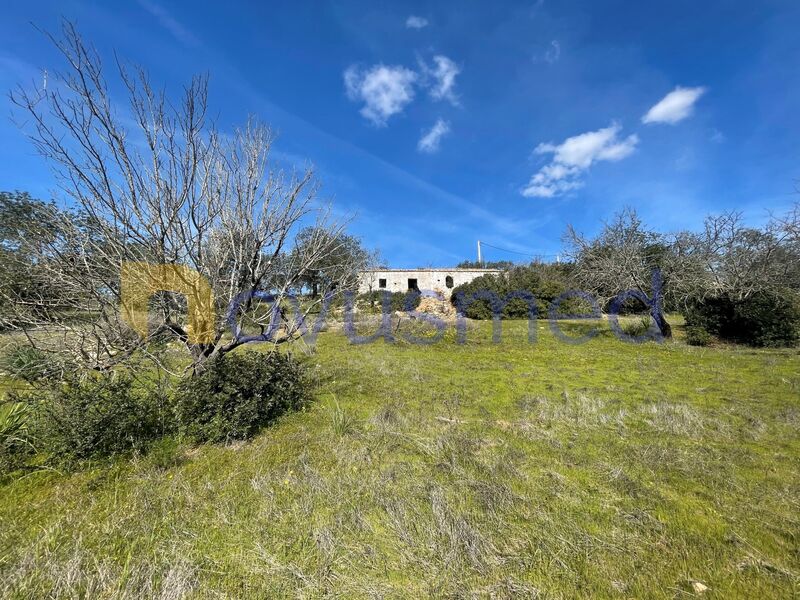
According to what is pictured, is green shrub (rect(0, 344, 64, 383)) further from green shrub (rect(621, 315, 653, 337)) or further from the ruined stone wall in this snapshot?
the ruined stone wall

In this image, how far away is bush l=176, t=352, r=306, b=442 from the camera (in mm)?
3926

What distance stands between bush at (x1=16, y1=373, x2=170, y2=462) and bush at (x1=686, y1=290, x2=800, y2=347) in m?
16.2

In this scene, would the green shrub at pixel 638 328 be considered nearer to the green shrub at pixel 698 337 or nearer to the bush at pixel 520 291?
the green shrub at pixel 698 337

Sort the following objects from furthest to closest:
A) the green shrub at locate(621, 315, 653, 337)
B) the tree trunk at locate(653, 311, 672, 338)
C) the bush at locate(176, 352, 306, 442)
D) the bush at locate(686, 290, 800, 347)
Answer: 1. the green shrub at locate(621, 315, 653, 337)
2. the tree trunk at locate(653, 311, 672, 338)
3. the bush at locate(686, 290, 800, 347)
4. the bush at locate(176, 352, 306, 442)

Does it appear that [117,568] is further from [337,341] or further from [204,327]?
[337,341]

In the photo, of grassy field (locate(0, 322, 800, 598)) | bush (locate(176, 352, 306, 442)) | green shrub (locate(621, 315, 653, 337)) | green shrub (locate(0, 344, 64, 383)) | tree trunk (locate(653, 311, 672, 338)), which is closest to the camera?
grassy field (locate(0, 322, 800, 598))

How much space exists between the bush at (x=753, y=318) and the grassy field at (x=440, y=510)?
864 cm

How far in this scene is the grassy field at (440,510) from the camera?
1980 millimetres

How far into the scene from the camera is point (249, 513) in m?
2.63

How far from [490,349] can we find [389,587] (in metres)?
9.90

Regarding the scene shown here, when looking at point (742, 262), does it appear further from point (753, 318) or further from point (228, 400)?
point (228, 400)

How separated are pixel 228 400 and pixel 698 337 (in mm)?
14741

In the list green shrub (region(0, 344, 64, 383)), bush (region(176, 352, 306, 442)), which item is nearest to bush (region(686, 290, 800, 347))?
bush (region(176, 352, 306, 442))

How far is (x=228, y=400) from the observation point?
4098mm
